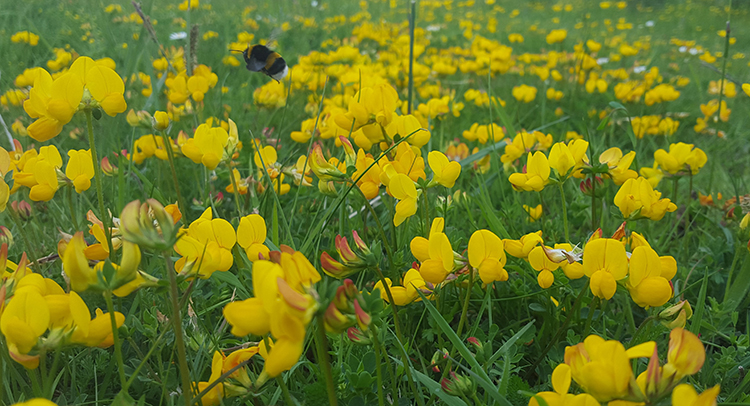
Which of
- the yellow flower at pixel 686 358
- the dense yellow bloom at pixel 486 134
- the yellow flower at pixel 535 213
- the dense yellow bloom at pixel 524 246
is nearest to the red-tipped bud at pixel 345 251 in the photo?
the dense yellow bloom at pixel 524 246

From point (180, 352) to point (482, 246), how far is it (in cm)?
54

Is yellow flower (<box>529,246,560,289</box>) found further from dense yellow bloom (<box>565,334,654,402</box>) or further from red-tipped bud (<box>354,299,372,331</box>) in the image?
red-tipped bud (<box>354,299,372,331</box>)

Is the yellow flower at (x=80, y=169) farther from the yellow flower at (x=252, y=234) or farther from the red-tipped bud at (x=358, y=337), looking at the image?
the red-tipped bud at (x=358, y=337)

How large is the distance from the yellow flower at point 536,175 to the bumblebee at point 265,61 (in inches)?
38.5

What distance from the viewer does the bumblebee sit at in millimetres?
1840

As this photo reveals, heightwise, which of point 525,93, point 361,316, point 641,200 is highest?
point 361,316

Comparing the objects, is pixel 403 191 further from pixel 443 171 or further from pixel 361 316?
pixel 361 316

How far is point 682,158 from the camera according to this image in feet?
5.67

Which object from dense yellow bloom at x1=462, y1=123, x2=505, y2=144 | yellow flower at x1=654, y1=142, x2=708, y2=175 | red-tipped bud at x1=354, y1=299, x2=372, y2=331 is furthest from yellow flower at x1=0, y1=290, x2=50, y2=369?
dense yellow bloom at x1=462, y1=123, x2=505, y2=144

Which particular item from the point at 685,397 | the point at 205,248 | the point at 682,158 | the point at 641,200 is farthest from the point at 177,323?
the point at 682,158

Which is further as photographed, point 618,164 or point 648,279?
point 618,164

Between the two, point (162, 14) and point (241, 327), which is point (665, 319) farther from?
point (162, 14)

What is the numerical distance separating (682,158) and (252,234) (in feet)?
4.91

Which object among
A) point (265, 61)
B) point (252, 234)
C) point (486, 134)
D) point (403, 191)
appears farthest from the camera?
point (486, 134)
